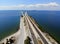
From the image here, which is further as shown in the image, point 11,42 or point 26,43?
point 11,42

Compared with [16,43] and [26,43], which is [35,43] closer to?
[26,43]

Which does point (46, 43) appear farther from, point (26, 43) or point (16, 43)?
point (16, 43)

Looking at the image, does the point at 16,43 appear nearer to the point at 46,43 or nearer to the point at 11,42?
the point at 11,42

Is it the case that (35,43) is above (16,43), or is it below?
below

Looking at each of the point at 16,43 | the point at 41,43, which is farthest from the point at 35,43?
the point at 16,43

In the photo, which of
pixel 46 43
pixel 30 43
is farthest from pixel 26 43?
pixel 46 43

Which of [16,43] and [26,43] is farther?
[16,43]

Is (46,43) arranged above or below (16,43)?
below
